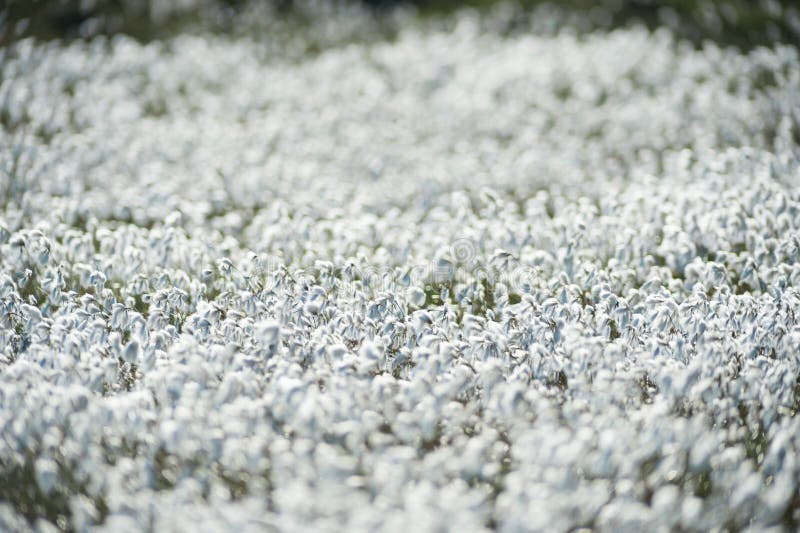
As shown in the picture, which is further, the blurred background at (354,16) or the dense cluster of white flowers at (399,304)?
the blurred background at (354,16)

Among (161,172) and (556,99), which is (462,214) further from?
(556,99)

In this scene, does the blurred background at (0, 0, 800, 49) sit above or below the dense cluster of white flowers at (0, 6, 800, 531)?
above

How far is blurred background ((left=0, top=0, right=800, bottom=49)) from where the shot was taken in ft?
52.1

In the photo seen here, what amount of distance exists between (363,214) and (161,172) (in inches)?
109

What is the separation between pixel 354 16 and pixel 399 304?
532 inches

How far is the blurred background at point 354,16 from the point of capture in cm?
1589

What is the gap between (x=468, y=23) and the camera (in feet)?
58.1

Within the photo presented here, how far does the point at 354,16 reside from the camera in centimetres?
1834

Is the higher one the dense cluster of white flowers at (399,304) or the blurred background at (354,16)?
the blurred background at (354,16)

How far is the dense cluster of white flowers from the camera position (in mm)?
4383

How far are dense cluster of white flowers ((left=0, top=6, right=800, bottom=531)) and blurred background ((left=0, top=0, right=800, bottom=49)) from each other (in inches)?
96.4

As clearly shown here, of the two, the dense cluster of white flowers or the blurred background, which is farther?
the blurred background

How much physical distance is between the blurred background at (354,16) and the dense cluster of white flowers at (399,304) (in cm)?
245

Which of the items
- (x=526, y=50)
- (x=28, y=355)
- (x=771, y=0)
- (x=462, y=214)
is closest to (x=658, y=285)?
(x=462, y=214)
